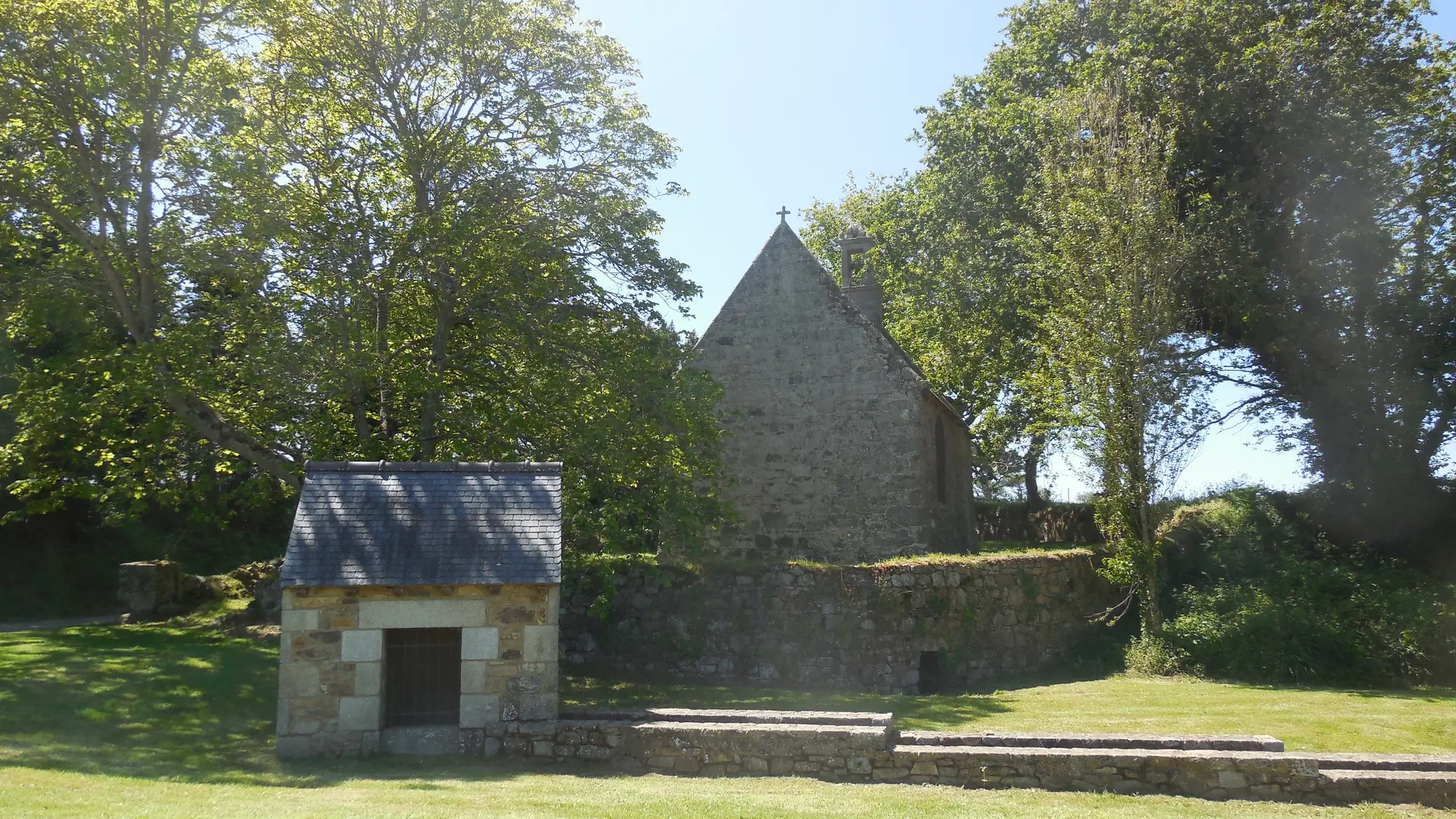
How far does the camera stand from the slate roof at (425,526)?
9852 millimetres

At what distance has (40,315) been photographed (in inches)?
550

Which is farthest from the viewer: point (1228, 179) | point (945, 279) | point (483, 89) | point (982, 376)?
point (982, 376)

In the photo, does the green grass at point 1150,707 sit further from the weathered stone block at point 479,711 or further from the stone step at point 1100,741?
the weathered stone block at point 479,711

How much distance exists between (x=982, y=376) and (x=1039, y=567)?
9940 millimetres

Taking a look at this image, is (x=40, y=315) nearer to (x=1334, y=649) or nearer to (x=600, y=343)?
(x=600, y=343)

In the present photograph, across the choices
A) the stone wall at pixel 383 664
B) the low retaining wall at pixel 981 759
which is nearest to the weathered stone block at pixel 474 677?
the stone wall at pixel 383 664

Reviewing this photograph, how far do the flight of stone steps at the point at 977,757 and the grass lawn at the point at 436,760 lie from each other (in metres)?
0.27

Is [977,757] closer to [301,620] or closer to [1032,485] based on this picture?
[301,620]

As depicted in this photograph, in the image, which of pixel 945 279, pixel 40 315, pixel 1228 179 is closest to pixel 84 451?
pixel 40 315

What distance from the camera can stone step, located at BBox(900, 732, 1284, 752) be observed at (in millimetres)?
8898

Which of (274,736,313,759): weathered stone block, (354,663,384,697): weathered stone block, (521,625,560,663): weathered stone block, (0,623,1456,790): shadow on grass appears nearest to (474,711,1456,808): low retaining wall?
(0,623,1456,790): shadow on grass

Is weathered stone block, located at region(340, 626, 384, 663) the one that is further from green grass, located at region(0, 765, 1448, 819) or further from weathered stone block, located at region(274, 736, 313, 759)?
green grass, located at region(0, 765, 1448, 819)

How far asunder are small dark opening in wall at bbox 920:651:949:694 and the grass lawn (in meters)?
0.97

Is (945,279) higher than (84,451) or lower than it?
higher
